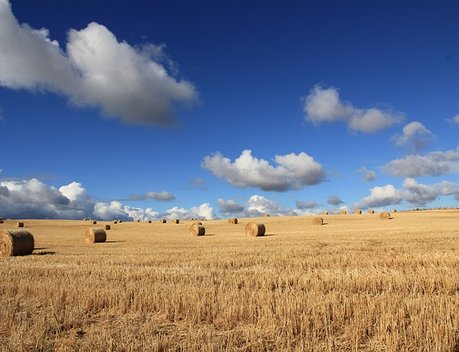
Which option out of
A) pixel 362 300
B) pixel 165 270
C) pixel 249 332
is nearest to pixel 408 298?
pixel 362 300

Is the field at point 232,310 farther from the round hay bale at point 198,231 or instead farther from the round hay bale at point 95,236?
the round hay bale at point 198,231

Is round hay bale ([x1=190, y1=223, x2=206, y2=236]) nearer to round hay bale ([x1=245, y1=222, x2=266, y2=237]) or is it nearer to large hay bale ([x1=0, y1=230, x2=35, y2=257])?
round hay bale ([x1=245, y1=222, x2=266, y2=237])

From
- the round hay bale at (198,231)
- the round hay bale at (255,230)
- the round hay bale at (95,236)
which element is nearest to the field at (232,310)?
the round hay bale at (95,236)

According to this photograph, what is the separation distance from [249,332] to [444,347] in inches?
101

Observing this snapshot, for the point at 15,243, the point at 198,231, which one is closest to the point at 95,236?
the point at 15,243

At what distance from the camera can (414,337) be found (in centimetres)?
609

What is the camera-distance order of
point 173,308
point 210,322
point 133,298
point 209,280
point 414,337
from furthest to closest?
point 209,280 < point 133,298 < point 173,308 < point 210,322 < point 414,337

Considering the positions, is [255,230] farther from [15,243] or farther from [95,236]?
[15,243]

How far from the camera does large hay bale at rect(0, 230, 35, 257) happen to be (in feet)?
69.6

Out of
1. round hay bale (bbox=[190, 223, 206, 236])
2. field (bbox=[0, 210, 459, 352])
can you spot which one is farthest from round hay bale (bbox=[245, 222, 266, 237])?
field (bbox=[0, 210, 459, 352])

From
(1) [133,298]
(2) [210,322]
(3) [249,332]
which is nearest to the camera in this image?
(3) [249,332]

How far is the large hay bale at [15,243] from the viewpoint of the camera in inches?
835

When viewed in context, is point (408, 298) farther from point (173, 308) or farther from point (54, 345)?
point (54, 345)

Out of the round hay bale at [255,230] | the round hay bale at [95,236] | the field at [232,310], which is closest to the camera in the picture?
the field at [232,310]
